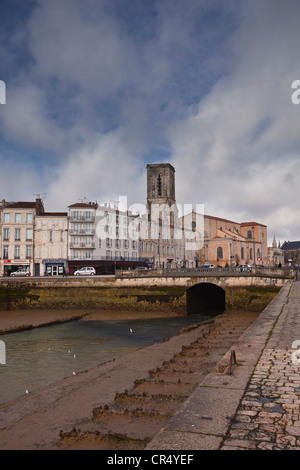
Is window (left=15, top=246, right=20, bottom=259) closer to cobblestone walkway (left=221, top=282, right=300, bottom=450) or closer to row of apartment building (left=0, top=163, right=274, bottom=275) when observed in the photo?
row of apartment building (left=0, top=163, right=274, bottom=275)

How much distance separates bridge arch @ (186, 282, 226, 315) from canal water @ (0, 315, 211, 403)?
539 cm

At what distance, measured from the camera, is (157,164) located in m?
78.6

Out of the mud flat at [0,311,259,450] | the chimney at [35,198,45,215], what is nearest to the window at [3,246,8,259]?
the chimney at [35,198,45,215]

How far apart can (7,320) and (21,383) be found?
49.9 ft

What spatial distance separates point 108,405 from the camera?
306 inches

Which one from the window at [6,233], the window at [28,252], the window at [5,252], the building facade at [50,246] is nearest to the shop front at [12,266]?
the window at [5,252]

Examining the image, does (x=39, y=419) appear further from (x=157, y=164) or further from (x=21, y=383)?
(x=157, y=164)

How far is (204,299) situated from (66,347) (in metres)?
20.2

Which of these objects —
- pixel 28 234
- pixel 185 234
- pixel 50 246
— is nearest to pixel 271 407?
pixel 50 246

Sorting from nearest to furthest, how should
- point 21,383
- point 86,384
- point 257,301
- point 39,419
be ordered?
point 39,419
point 86,384
point 21,383
point 257,301

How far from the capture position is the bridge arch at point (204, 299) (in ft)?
99.7

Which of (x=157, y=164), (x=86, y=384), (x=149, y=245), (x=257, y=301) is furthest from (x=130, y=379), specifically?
(x=157, y=164)

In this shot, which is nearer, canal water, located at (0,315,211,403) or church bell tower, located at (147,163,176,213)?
canal water, located at (0,315,211,403)

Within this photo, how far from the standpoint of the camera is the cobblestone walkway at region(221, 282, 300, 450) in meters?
3.87
